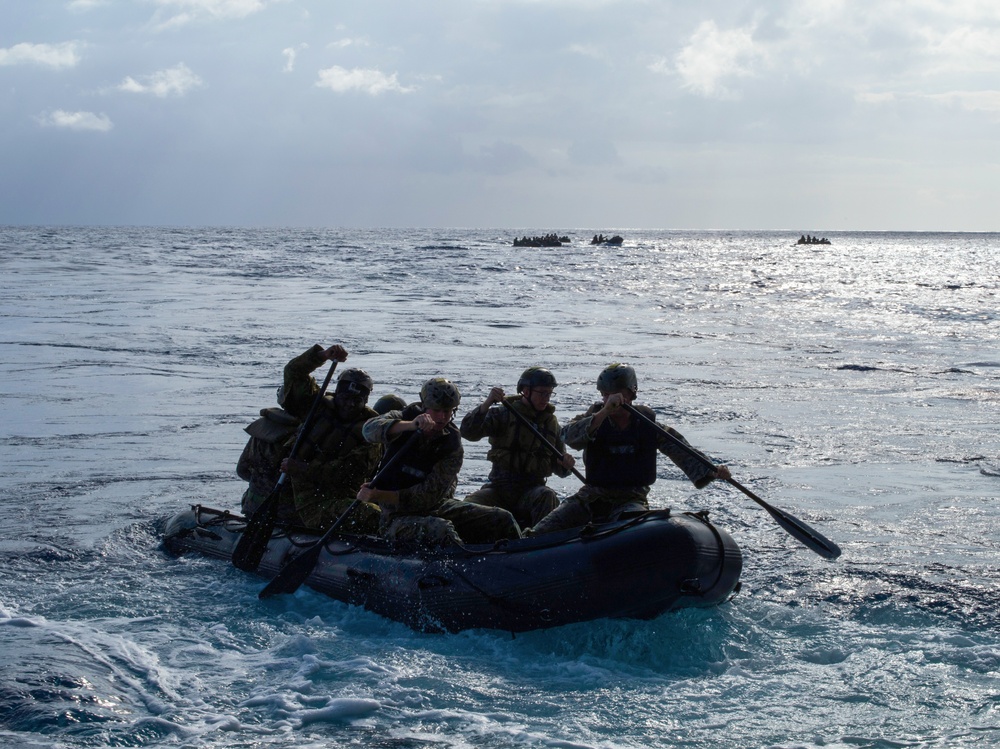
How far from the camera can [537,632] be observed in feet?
24.7

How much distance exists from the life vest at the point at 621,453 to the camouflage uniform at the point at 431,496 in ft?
2.69

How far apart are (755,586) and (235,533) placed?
4707mm

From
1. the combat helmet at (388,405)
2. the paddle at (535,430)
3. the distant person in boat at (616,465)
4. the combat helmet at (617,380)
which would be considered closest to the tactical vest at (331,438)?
the combat helmet at (388,405)

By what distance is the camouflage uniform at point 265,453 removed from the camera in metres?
9.64

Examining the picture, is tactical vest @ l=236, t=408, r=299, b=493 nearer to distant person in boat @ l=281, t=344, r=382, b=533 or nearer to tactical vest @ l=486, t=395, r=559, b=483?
distant person in boat @ l=281, t=344, r=382, b=533

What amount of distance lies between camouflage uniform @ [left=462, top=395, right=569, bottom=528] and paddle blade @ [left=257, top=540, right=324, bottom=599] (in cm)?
140

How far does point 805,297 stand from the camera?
41.4m

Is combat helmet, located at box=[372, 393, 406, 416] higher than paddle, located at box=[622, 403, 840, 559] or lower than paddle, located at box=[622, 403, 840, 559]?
higher

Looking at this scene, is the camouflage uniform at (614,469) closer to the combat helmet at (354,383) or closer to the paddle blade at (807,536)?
the paddle blade at (807,536)

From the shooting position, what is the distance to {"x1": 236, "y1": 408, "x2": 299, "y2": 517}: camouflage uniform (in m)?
9.64

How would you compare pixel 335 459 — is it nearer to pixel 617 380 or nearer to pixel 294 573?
pixel 294 573

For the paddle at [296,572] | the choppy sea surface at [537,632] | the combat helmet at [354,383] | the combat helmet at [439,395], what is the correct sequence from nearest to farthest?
the choppy sea surface at [537,632], the combat helmet at [439,395], the paddle at [296,572], the combat helmet at [354,383]

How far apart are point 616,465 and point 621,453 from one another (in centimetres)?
10

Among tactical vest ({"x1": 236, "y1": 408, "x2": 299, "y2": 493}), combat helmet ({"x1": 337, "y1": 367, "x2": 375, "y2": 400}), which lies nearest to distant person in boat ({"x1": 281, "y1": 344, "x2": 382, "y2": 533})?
combat helmet ({"x1": 337, "y1": 367, "x2": 375, "y2": 400})
